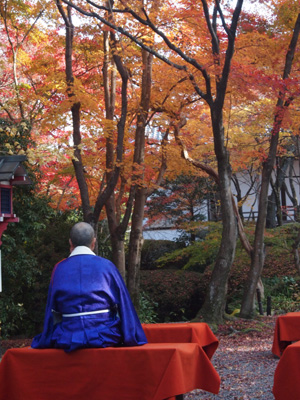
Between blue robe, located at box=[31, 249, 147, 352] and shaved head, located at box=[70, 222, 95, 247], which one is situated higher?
shaved head, located at box=[70, 222, 95, 247]

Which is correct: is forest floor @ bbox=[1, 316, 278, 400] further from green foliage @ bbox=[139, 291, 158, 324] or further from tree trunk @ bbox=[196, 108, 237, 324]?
green foliage @ bbox=[139, 291, 158, 324]

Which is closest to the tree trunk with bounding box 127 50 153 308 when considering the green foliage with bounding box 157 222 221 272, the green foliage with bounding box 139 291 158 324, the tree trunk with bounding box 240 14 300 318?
the green foliage with bounding box 139 291 158 324

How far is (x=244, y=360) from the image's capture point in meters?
7.41

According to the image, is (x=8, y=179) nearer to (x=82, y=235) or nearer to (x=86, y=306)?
(x=82, y=235)

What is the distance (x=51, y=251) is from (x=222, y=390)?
7.94 m

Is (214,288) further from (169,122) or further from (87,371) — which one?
Result: (87,371)

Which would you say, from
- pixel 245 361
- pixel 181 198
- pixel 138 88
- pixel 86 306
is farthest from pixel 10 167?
pixel 181 198

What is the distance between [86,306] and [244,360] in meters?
4.41

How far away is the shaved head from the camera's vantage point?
3.84 meters

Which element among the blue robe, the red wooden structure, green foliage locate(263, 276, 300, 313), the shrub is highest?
the red wooden structure

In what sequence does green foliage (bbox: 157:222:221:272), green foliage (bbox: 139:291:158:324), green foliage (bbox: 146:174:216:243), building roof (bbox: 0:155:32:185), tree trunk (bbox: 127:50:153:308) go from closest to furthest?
building roof (bbox: 0:155:32:185)
tree trunk (bbox: 127:50:153:308)
green foliage (bbox: 139:291:158:324)
green foliage (bbox: 157:222:221:272)
green foliage (bbox: 146:174:216:243)

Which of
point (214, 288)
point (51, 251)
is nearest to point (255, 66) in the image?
point (214, 288)

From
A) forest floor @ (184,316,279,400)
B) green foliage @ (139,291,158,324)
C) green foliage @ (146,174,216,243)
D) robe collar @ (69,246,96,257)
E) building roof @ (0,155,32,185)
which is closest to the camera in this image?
robe collar @ (69,246,96,257)

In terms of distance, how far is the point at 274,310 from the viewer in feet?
45.9
